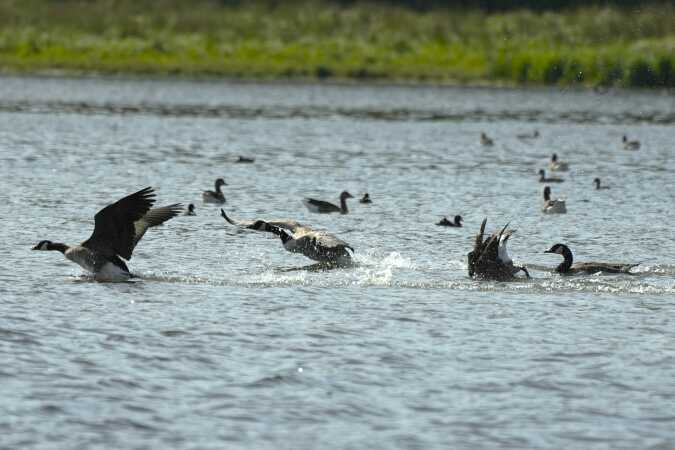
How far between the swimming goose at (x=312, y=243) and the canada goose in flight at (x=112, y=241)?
75.8 inches

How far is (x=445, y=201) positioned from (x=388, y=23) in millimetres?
68244

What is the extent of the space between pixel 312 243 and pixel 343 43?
6744 centimetres

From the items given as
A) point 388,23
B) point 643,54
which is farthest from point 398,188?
point 388,23

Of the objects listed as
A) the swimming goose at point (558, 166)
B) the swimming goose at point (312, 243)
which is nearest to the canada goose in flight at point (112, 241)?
the swimming goose at point (312, 243)

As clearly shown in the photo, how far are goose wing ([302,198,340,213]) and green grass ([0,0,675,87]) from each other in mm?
48463

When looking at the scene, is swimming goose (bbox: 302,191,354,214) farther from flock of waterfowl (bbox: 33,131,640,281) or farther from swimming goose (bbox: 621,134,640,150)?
swimming goose (bbox: 621,134,640,150)

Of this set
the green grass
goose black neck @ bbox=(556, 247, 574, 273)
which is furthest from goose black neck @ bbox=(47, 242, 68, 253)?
the green grass

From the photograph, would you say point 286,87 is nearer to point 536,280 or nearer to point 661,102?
point 661,102

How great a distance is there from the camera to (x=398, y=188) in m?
33.4

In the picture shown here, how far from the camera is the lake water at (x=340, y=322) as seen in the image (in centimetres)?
1172

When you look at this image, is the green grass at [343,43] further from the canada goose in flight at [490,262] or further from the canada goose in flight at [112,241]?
the canada goose in flight at [112,241]

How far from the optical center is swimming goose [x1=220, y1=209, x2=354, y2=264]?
20188 millimetres

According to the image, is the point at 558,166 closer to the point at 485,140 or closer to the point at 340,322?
the point at 485,140

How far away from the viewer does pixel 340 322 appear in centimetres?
1576
